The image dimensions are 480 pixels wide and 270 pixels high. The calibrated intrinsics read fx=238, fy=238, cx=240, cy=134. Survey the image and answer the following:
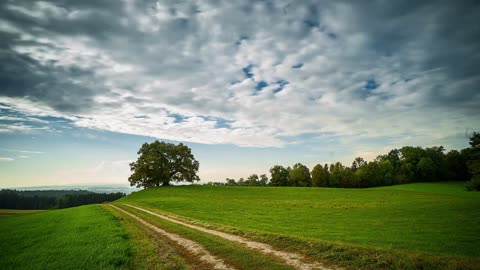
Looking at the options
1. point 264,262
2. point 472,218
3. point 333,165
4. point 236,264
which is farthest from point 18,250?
point 333,165

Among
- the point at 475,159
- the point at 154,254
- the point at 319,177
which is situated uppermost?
the point at 475,159

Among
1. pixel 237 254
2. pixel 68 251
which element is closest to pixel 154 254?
pixel 237 254

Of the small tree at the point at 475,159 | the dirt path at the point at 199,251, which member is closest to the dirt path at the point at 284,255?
the dirt path at the point at 199,251

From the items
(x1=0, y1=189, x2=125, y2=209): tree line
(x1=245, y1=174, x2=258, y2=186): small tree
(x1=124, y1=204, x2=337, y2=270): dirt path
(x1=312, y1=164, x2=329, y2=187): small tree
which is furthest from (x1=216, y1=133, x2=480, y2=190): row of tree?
(x1=0, y1=189, x2=125, y2=209): tree line

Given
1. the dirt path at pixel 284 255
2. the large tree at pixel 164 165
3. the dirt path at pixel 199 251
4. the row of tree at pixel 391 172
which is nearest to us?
the dirt path at pixel 284 255

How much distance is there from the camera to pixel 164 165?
234 ft

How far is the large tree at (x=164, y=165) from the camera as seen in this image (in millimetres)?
69500

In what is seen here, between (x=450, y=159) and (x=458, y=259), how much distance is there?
10555 centimetres

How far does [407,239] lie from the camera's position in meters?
13.4

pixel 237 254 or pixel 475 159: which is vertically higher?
pixel 475 159

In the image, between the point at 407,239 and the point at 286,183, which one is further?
the point at 286,183

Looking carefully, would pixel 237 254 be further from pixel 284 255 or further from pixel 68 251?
pixel 68 251

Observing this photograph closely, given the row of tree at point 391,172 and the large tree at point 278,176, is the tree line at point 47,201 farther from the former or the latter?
the row of tree at point 391,172

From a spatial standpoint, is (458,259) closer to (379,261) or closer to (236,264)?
(379,261)
